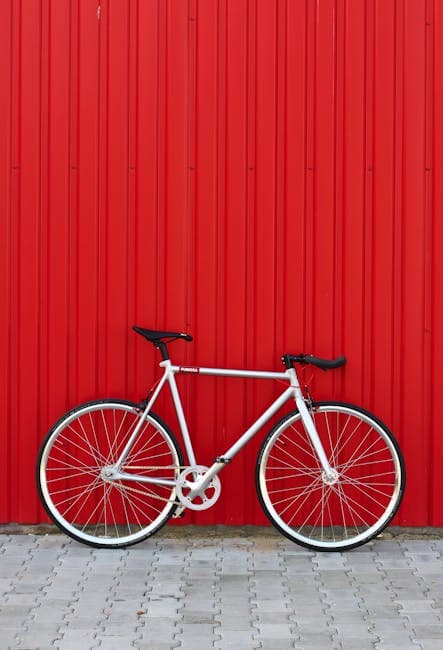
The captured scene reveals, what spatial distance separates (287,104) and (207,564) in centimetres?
271

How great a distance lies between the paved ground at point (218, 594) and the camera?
482 centimetres

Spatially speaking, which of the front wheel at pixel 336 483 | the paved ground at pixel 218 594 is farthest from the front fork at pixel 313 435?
the paved ground at pixel 218 594

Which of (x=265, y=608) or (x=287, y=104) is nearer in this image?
(x=265, y=608)

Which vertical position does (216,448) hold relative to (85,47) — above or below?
below

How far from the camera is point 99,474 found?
6.41m

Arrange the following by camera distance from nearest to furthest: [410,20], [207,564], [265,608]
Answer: [265,608] → [207,564] → [410,20]

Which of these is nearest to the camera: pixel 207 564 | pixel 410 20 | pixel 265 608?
pixel 265 608

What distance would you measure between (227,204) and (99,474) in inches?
69.6

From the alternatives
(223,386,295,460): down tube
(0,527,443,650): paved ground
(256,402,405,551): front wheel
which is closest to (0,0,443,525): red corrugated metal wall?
(256,402,405,551): front wheel

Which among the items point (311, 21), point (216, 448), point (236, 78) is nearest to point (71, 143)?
point (236, 78)

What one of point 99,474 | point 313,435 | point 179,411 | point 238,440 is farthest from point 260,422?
point 99,474

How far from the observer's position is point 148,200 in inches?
256

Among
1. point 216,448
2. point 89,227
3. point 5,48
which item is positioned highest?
point 5,48

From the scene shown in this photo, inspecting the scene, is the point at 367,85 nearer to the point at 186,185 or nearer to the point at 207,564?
the point at 186,185
